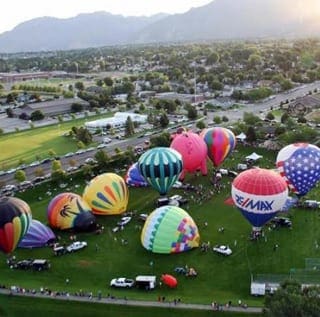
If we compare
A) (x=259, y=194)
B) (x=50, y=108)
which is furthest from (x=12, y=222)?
(x=50, y=108)

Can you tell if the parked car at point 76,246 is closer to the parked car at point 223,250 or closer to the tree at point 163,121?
the parked car at point 223,250

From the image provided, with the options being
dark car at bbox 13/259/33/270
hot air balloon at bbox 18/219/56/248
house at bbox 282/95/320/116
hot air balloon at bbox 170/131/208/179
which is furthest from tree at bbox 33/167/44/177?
house at bbox 282/95/320/116

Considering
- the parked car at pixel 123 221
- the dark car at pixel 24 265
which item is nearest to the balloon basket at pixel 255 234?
the parked car at pixel 123 221

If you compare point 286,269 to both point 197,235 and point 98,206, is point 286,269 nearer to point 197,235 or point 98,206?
point 197,235

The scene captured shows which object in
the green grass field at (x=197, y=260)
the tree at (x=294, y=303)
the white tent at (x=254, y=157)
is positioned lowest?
the green grass field at (x=197, y=260)

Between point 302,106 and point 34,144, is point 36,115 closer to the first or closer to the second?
point 34,144

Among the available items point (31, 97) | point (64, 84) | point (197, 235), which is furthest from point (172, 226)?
point (64, 84)
